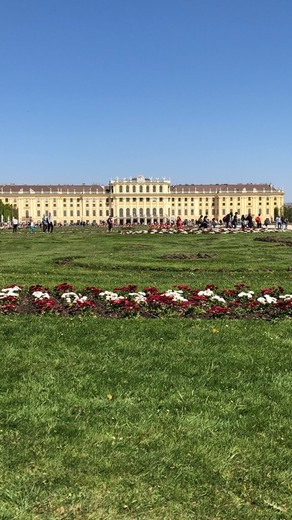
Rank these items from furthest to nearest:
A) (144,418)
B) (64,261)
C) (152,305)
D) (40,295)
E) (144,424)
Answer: (64,261) < (40,295) < (152,305) < (144,418) < (144,424)

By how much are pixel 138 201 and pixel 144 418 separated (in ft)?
429

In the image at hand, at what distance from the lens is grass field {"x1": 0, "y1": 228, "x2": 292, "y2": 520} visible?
352 centimetres

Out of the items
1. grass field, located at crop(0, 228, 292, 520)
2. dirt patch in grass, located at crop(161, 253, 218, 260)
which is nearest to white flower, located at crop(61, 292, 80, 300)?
grass field, located at crop(0, 228, 292, 520)

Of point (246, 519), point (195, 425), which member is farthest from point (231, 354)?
point (246, 519)

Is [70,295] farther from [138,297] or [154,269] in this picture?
[154,269]

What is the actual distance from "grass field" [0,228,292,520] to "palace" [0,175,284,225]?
126508 millimetres

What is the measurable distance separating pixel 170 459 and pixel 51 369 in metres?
2.18

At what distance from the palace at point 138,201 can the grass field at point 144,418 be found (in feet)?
415

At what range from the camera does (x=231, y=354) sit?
629cm

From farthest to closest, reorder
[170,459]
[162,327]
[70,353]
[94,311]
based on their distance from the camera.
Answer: [94,311]
[162,327]
[70,353]
[170,459]

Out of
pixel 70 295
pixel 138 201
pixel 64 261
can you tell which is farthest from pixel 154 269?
pixel 138 201

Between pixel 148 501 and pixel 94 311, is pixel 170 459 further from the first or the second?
pixel 94 311

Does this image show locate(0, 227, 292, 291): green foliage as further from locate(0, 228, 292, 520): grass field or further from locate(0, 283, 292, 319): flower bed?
locate(0, 228, 292, 520): grass field

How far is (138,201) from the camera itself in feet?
441
